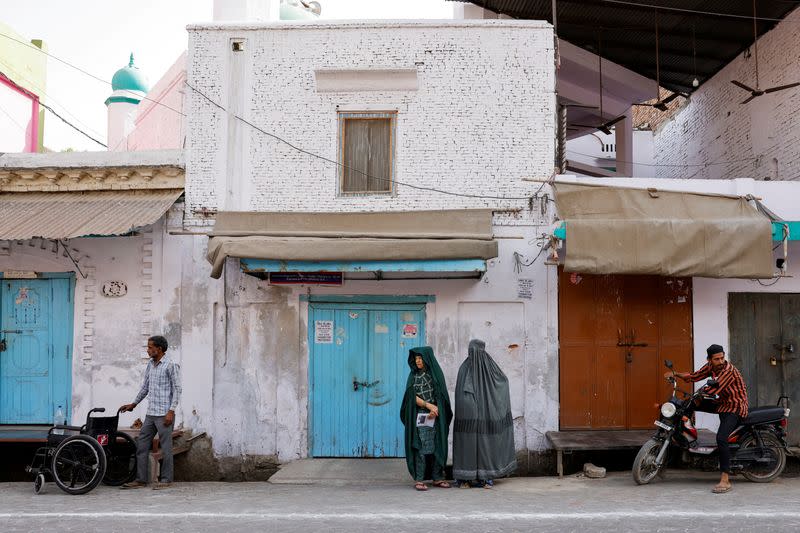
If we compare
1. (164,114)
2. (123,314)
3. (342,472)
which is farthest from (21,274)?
(342,472)

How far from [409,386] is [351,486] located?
1.48m

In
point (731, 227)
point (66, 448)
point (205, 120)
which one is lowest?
point (66, 448)

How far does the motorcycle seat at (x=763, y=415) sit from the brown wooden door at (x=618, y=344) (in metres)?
1.89

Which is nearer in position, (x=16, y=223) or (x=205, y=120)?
(x=16, y=223)

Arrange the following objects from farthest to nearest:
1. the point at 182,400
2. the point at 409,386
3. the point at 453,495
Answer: the point at 182,400 < the point at 409,386 < the point at 453,495

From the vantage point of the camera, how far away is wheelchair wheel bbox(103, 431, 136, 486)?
341 inches

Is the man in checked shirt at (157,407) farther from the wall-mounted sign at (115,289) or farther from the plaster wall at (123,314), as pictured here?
the wall-mounted sign at (115,289)

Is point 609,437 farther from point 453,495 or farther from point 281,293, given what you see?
point 281,293

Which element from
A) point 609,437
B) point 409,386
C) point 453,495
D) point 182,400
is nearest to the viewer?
point 453,495

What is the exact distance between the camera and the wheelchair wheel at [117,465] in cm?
866

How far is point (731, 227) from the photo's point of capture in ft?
29.9

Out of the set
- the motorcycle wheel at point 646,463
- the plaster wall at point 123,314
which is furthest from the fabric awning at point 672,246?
the plaster wall at point 123,314

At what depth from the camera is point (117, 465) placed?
28.9ft

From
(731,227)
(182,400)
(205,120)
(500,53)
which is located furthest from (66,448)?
(731,227)
